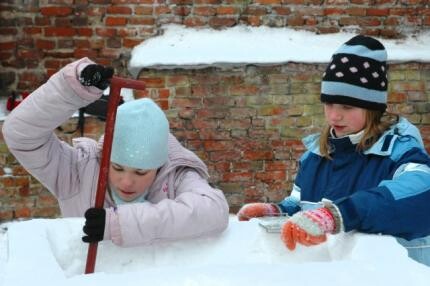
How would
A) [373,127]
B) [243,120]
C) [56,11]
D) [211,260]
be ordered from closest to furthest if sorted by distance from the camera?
[211,260] < [373,127] < [56,11] < [243,120]

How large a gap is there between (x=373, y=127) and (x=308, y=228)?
565 millimetres

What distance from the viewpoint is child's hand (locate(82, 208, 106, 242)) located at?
4.67 ft

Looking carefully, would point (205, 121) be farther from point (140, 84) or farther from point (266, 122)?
point (140, 84)

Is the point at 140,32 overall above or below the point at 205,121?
above

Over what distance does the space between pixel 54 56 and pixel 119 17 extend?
1.54ft

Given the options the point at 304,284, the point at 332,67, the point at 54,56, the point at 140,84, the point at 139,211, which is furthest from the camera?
the point at 54,56

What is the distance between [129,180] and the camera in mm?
1733

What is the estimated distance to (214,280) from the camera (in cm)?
111

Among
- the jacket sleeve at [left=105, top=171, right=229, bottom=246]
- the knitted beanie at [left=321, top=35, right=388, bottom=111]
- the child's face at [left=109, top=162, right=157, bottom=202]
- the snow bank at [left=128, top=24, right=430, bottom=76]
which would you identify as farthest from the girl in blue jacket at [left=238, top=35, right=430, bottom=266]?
the snow bank at [left=128, top=24, right=430, bottom=76]

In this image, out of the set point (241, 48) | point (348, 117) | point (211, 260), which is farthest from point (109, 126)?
point (241, 48)

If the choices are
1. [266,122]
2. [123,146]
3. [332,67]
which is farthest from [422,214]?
[266,122]

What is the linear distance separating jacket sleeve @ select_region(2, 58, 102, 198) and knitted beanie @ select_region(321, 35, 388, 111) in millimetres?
727

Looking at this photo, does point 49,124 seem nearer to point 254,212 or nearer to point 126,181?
point 126,181

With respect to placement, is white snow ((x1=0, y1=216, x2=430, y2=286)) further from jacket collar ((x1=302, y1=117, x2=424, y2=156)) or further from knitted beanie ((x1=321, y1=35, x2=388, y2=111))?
knitted beanie ((x1=321, y1=35, x2=388, y2=111))
